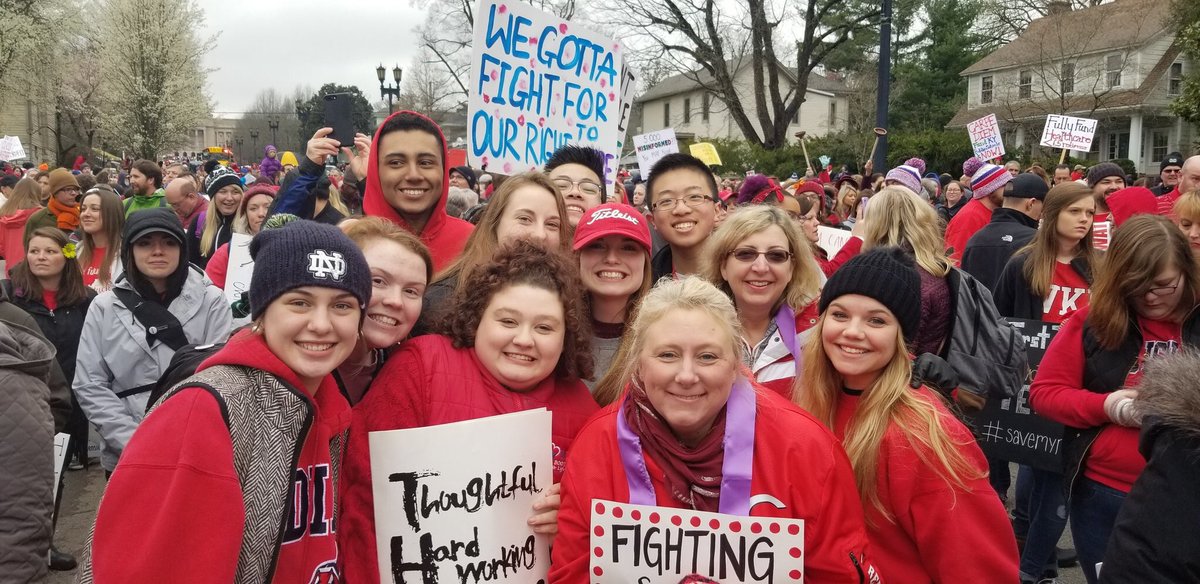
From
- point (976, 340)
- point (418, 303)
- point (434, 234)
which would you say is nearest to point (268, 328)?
point (418, 303)

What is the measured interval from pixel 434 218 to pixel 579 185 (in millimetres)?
773

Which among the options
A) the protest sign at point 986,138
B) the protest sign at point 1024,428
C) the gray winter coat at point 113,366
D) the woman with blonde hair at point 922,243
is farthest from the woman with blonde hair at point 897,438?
the protest sign at point 986,138

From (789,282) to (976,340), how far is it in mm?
1120

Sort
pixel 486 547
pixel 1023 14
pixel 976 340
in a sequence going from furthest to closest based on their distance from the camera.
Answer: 1. pixel 1023 14
2. pixel 976 340
3. pixel 486 547

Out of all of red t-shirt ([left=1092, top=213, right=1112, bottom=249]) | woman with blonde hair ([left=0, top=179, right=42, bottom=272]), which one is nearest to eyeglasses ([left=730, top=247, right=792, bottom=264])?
red t-shirt ([left=1092, top=213, right=1112, bottom=249])

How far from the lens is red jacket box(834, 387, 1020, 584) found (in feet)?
7.82

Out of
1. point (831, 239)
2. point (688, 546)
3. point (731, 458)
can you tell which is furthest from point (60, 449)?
point (831, 239)

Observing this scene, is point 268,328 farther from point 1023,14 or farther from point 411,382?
point 1023,14

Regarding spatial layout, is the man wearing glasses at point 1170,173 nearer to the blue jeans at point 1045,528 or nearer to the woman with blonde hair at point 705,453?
the blue jeans at point 1045,528

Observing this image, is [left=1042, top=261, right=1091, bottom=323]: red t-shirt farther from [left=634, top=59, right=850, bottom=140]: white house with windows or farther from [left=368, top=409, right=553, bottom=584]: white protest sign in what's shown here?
[left=634, top=59, right=850, bottom=140]: white house with windows

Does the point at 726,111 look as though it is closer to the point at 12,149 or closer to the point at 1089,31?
the point at 1089,31

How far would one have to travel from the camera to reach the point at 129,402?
450 cm

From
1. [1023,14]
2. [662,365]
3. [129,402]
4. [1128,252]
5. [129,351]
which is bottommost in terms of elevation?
[129,402]

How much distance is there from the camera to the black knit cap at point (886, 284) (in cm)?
272
